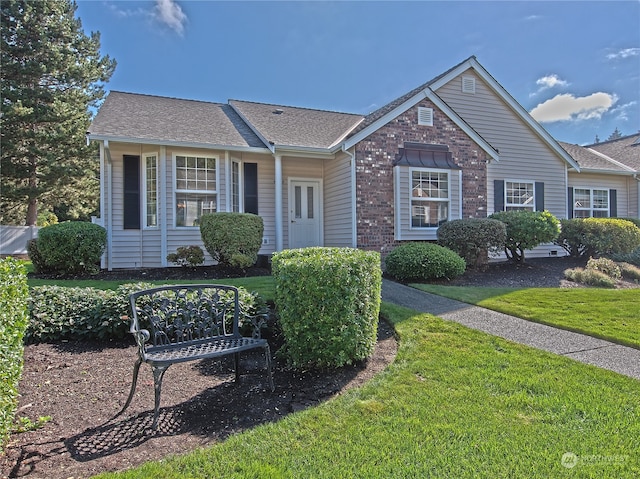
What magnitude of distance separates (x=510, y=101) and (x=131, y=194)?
12.7 m

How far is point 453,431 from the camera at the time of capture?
110 inches

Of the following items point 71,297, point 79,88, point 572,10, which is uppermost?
point 79,88

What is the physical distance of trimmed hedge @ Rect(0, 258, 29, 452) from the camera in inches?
99.8

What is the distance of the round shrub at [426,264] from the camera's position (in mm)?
8727

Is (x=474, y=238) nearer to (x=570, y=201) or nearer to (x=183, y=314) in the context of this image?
(x=183, y=314)

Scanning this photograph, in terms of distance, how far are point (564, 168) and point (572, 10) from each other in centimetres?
527

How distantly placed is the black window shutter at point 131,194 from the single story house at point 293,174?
0.08 ft

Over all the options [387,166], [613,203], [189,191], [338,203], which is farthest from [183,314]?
[613,203]

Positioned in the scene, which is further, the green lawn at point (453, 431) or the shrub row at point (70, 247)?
the shrub row at point (70, 247)

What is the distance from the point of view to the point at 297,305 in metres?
3.92

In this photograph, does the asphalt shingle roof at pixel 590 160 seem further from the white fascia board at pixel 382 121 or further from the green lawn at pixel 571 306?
the green lawn at pixel 571 306

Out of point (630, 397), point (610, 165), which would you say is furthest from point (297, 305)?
point (610, 165)

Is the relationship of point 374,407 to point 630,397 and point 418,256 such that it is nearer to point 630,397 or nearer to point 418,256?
point 630,397

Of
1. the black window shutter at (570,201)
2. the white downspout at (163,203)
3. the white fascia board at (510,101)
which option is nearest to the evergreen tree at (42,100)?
the white downspout at (163,203)
